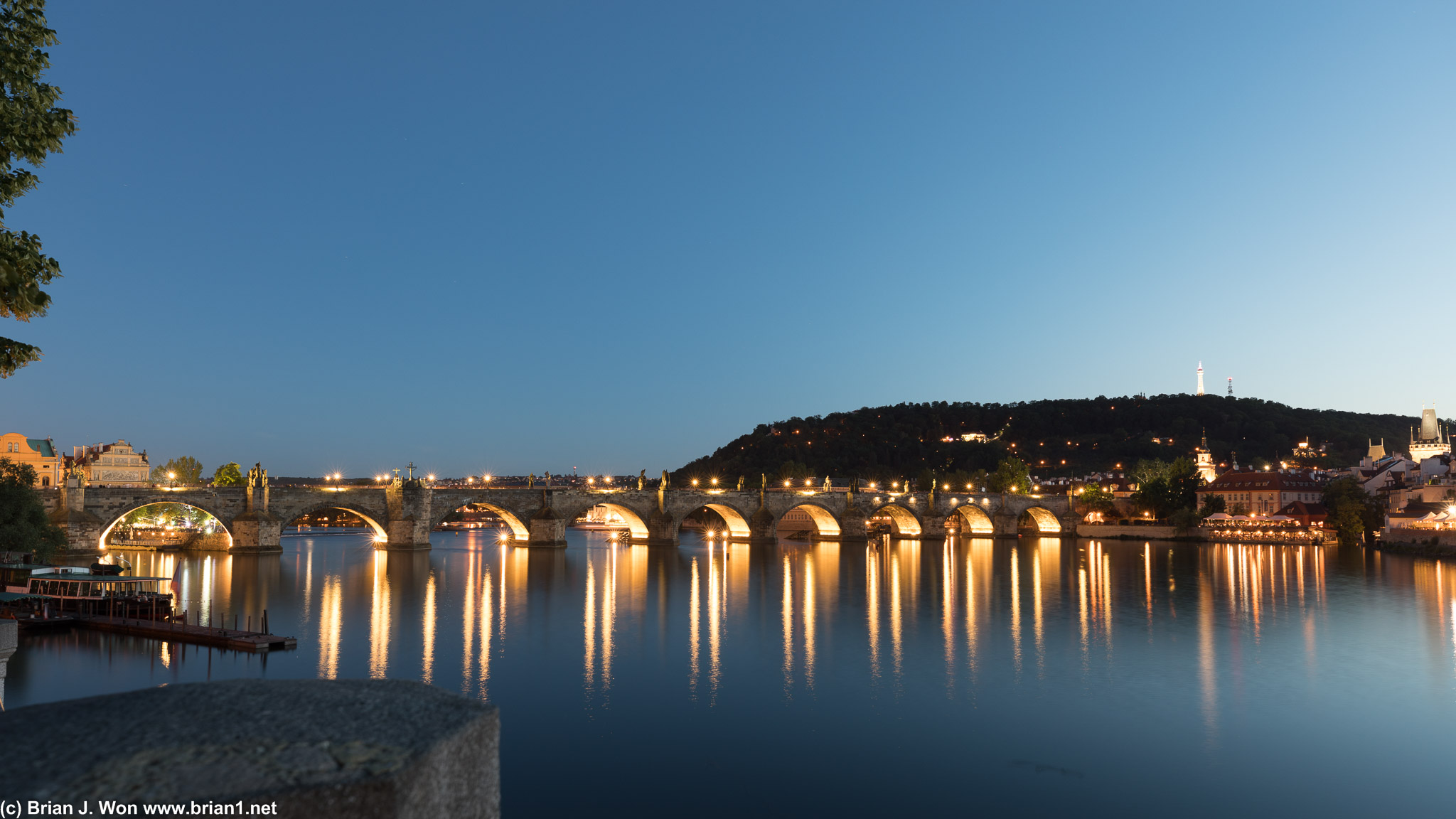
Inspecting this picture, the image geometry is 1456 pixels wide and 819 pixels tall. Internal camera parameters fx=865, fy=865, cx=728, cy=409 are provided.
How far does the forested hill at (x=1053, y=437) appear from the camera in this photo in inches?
5920

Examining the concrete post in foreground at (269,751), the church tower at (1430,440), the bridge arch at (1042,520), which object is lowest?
the bridge arch at (1042,520)

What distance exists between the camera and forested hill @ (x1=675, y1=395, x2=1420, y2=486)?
150375mm

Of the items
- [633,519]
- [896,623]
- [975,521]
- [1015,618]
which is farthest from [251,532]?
[975,521]

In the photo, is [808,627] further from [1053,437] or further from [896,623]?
[1053,437]

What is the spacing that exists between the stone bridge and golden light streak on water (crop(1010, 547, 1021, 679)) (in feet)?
88.1

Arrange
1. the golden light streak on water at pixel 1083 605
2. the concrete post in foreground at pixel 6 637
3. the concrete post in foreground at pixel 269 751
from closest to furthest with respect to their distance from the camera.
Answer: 1. the concrete post in foreground at pixel 269 751
2. the concrete post in foreground at pixel 6 637
3. the golden light streak on water at pixel 1083 605

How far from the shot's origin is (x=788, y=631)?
3209cm

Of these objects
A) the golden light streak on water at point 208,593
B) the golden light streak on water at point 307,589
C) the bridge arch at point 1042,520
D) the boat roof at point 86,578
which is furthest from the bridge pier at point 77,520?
the bridge arch at point 1042,520

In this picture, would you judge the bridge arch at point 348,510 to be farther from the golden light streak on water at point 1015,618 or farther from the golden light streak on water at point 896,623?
the golden light streak on water at point 1015,618

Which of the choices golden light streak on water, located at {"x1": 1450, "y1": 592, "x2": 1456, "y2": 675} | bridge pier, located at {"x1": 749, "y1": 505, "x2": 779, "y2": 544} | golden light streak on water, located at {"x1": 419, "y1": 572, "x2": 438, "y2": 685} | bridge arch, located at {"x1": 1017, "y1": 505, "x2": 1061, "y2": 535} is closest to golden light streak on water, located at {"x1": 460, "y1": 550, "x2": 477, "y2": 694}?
golden light streak on water, located at {"x1": 419, "y1": 572, "x2": 438, "y2": 685}

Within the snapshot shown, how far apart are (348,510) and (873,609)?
42218 millimetres

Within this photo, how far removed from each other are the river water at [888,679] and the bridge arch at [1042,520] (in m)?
55.9

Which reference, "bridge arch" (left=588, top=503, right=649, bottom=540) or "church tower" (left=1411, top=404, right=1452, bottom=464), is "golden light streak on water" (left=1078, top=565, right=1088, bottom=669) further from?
"church tower" (left=1411, top=404, right=1452, bottom=464)

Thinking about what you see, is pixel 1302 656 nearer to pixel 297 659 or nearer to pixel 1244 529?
pixel 297 659
